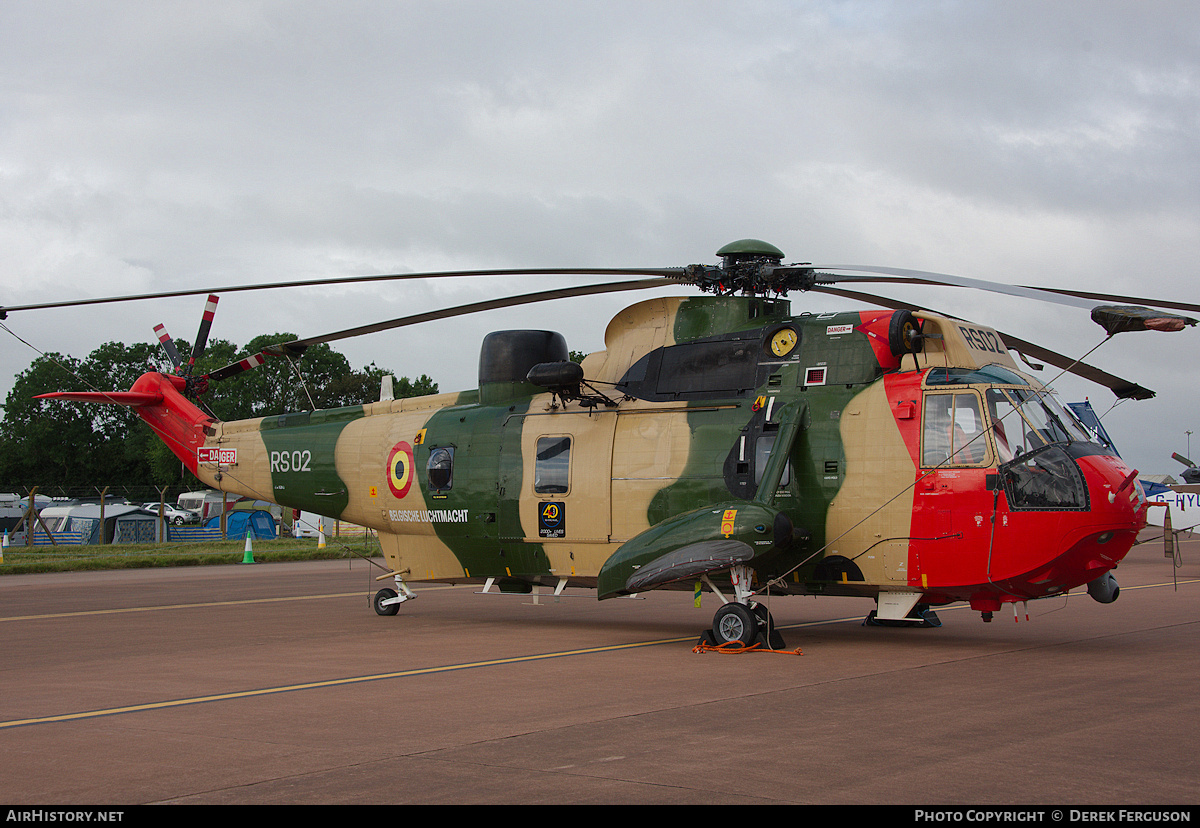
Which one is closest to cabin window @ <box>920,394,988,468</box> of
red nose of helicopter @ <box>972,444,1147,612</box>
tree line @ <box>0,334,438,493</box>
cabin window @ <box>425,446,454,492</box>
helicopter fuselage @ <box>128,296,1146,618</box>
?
helicopter fuselage @ <box>128,296,1146,618</box>

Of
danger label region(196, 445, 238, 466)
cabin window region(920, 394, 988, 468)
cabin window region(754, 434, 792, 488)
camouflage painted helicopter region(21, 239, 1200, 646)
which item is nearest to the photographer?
camouflage painted helicopter region(21, 239, 1200, 646)

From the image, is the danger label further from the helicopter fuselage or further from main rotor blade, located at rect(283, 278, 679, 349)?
main rotor blade, located at rect(283, 278, 679, 349)

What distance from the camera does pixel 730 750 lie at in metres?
6.92

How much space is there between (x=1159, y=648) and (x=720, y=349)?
6.33m

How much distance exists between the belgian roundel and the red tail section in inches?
164

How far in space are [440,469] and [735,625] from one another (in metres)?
5.67

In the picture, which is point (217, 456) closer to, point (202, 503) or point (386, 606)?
point (386, 606)

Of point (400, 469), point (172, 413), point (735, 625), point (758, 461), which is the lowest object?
point (735, 625)

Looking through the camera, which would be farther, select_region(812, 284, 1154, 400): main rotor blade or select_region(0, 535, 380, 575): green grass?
select_region(0, 535, 380, 575): green grass

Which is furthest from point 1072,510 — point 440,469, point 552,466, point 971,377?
point 440,469

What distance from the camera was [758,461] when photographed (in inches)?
518

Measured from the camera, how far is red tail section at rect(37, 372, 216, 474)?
1877cm

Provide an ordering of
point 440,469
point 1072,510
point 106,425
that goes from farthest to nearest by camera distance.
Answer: point 106,425 → point 440,469 → point 1072,510

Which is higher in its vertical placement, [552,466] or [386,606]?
[552,466]
